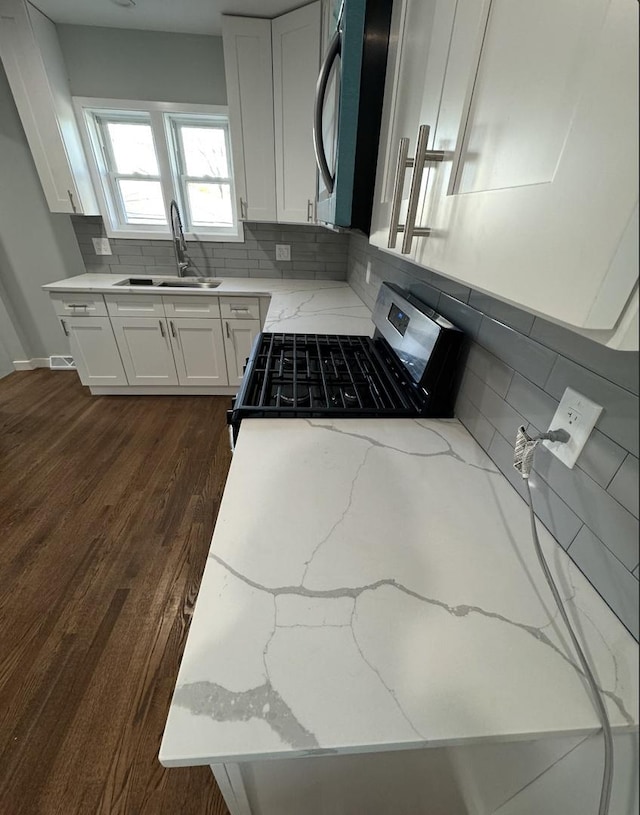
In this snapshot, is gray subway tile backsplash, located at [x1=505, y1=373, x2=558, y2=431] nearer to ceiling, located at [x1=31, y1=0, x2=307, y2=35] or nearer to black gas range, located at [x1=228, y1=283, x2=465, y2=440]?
black gas range, located at [x1=228, y1=283, x2=465, y2=440]

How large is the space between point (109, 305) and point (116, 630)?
206cm

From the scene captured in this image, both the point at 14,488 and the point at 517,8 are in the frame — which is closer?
the point at 517,8

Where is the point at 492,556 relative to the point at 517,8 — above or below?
below

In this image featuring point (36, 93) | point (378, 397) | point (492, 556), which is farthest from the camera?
point (36, 93)

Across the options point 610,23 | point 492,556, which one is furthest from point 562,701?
point 610,23

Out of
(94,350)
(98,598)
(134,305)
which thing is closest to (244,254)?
(134,305)

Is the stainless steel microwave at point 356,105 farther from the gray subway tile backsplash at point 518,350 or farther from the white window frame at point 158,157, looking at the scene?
the white window frame at point 158,157

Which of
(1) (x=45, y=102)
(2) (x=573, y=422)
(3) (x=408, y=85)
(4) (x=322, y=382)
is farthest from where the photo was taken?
(1) (x=45, y=102)

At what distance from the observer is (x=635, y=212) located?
23cm

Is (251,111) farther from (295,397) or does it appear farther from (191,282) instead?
(295,397)

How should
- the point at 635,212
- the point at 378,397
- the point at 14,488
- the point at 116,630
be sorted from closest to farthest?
the point at 635,212
the point at 378,397
the point at 116,630
the point at 14,488

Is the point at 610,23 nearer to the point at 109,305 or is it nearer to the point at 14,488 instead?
the point at 14,488

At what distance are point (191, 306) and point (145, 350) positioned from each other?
515 mm

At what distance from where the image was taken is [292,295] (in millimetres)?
2295
